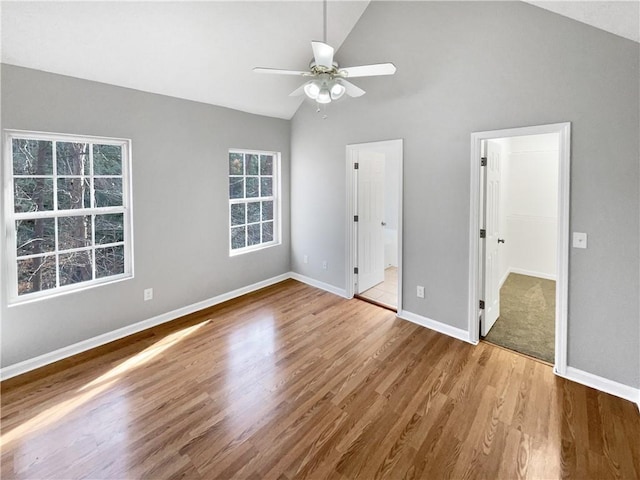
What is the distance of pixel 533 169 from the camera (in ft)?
17.8

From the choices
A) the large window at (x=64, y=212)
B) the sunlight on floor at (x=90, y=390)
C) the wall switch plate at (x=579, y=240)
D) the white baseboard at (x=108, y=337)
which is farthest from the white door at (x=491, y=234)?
the large window at (x=64, y=212)

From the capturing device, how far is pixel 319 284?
15.9 feet

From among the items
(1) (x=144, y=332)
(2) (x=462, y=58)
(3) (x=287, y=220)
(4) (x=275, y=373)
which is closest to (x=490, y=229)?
(2) (x=462, y=58)

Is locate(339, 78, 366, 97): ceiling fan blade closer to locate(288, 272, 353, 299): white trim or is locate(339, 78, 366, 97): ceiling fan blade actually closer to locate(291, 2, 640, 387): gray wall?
locate(291, 2, 640, 387): gray wall

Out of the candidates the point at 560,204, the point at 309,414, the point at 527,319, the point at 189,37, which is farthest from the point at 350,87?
the point at 527,319

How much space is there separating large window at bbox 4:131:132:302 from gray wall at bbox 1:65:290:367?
0.42 feet

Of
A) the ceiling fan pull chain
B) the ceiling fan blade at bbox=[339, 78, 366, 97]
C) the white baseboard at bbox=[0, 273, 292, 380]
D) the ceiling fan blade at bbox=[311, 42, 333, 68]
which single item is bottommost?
the white baseboard at bbox=[0, 273, 292, 380]

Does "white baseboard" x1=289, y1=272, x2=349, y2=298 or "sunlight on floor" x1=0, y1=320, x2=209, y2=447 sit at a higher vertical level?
"white baseboard" x1=289, y1=272, x2=349, y2=298

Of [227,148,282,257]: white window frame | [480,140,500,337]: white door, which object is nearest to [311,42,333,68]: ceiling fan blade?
[480,140,500,337]: white door

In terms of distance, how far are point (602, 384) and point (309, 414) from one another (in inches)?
91.2

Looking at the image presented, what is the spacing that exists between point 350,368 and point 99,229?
2.83m

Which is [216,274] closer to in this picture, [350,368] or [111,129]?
[111,129]

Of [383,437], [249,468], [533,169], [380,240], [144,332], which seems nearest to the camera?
[249,468]

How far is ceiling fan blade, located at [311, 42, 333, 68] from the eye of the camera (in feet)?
6.82
